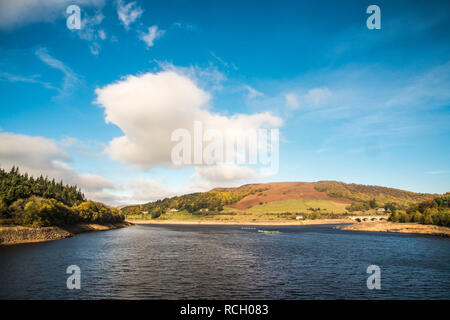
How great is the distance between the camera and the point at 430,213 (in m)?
160

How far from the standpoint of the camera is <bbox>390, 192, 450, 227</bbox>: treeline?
14885 cm

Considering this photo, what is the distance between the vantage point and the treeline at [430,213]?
149 m

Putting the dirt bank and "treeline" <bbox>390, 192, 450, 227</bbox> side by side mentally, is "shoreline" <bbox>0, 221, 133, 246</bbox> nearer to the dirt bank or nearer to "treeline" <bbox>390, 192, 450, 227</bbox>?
the dirt bank

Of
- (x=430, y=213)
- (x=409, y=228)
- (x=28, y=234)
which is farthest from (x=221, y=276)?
(x=430, y=213)

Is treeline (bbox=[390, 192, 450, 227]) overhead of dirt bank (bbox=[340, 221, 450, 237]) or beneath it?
overhead

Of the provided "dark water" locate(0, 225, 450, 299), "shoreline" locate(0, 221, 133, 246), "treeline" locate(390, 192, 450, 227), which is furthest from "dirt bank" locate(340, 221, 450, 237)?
"shoreline" locate(0, 221, 133, 246)

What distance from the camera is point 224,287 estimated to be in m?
42.1

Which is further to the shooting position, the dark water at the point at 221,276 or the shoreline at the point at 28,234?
the shoreline at the point at 28,234

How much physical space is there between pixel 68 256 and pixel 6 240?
138ft

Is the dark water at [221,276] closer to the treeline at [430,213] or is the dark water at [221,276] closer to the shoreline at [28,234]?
the shoreline at [28,234]

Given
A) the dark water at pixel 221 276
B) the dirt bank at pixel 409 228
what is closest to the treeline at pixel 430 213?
the dirt bank at pixel 409 228
